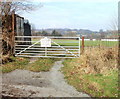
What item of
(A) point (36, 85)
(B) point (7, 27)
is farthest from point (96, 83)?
(B) point (7, 27)

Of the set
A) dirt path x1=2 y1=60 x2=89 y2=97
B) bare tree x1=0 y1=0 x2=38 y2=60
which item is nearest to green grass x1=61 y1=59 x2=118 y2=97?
dirt path x1=2 y1=60 x2=89 y2=97

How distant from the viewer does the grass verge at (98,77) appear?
5016mm

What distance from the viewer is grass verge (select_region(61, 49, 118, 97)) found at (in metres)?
5.02

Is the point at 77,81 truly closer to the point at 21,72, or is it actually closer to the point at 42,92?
the point at 42,92

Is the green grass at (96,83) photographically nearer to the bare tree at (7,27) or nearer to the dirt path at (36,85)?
the dirt path at (36,85)

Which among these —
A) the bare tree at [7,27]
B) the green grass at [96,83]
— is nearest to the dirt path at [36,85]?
the green grass at [96,83]

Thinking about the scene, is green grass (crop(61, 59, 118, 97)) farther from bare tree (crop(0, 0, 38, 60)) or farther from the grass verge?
bare tree (crop(0, 0, 38, 60))

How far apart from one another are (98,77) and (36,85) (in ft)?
7.20

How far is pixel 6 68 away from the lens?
806cm

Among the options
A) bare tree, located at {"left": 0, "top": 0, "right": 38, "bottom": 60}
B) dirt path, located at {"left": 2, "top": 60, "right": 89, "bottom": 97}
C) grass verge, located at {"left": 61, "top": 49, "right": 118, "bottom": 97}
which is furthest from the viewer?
bare tree, located at {"left": 0, "top": 0, "right": 38, "bottom": 60}

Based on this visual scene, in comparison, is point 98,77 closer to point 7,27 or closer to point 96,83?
point 96,83

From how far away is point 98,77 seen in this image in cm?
618

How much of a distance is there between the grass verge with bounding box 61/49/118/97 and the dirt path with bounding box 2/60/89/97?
0.35m

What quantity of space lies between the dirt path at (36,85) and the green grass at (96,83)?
276 mm
